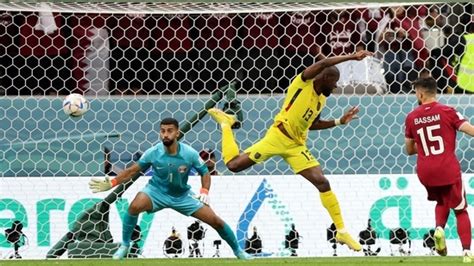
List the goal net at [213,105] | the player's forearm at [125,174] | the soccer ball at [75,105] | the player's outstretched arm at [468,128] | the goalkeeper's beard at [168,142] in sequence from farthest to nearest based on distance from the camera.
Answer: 1. the goal net at [213,105]
2. the soccer ball at [75,105]
3. the goalkeeper's beard at [168,142]
4. the player's forearm at [125,174]
5. the player's outstretched arm at [468,128]

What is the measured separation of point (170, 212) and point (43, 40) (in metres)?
2.38

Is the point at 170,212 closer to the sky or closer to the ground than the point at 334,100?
closer to the ground

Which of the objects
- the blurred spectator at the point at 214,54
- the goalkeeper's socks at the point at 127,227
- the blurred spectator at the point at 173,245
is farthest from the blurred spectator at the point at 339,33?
the goalkeeper's socks at the point at 127,227

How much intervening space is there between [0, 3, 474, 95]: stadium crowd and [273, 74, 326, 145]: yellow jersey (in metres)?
1.91

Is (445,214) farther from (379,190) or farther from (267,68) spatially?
(267,68)

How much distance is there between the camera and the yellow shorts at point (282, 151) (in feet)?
40.2

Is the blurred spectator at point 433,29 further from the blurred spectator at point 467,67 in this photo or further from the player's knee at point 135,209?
the player's knee at point 135,209

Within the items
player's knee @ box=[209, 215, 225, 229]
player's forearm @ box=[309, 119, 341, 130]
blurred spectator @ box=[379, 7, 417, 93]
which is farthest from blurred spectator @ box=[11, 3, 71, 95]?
blurred spectator @ box=[379, 7, 417, 93]

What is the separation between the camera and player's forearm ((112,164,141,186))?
12020 mm

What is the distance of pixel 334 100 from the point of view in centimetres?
1405

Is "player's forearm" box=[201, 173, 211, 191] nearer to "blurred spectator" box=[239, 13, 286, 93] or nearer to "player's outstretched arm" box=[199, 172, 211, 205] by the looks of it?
"player's outstretched arm" box=[199, 172, 211, 205]

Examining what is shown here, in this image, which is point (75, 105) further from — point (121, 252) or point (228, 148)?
point (228, 148)

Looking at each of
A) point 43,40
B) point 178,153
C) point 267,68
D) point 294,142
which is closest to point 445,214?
point 294,142

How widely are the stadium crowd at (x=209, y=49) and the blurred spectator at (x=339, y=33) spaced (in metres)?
0.01
